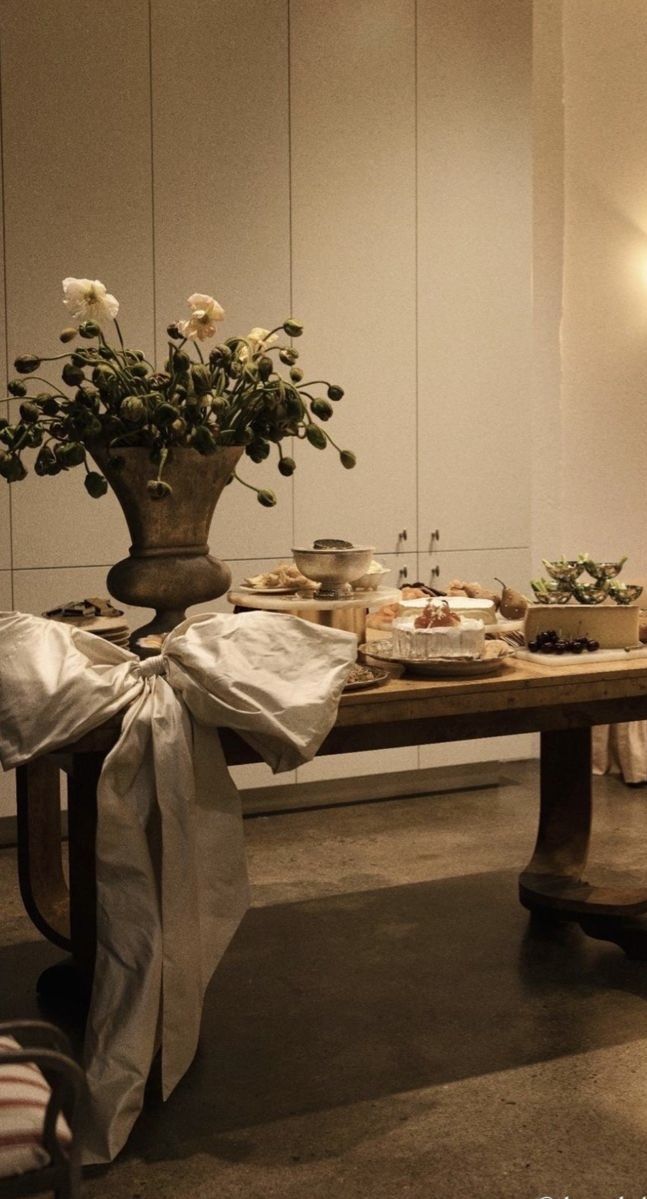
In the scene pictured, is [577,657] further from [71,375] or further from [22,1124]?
[22,1124]

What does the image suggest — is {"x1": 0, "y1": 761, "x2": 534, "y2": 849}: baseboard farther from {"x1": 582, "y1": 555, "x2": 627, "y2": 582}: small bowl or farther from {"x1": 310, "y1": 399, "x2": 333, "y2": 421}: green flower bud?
{"x1": 310, "y1": 399, "x2": 333, "y2": 421}: green flower bud

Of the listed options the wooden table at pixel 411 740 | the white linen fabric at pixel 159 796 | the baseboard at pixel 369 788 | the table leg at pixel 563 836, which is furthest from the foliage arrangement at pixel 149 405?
the baseboard at pixel 369 788

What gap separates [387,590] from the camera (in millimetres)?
2820

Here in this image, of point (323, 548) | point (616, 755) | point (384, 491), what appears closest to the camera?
point (323, 548)

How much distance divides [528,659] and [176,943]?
3.13ft

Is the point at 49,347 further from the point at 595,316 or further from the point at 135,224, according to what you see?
the point at 595,316

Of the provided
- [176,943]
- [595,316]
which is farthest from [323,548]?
[595,316]

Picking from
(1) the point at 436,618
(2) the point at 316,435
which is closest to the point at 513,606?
(1) the point at 436,618

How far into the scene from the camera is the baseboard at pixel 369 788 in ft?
15.7

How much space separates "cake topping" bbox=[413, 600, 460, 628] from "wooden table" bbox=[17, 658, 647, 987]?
0.13 m

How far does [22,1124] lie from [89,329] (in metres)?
1.52

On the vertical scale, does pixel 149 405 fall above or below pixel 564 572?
above

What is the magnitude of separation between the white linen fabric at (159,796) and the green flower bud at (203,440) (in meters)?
0.39

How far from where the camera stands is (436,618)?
8.60 feet
